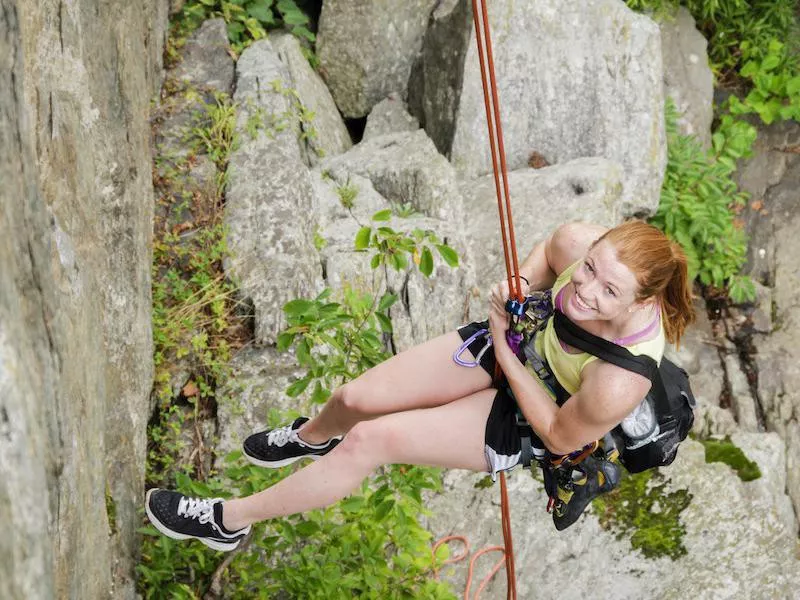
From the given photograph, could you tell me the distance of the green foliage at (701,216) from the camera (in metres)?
7.71

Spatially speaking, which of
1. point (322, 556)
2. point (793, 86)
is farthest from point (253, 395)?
point (793, 86)

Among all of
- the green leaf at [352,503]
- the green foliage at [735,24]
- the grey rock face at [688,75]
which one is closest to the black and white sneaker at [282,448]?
the green leaf at [352,503]

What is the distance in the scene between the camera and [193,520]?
322 cm

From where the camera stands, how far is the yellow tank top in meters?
2.77

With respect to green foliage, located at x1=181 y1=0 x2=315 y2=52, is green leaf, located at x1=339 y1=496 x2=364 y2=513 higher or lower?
lower

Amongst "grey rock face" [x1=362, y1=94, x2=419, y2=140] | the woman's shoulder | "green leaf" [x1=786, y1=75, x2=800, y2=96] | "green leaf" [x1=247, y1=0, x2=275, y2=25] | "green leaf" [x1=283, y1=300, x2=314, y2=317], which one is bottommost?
"green leaf" [x1=786, y1=75, x2=800, y2=96]

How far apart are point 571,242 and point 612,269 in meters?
0.63

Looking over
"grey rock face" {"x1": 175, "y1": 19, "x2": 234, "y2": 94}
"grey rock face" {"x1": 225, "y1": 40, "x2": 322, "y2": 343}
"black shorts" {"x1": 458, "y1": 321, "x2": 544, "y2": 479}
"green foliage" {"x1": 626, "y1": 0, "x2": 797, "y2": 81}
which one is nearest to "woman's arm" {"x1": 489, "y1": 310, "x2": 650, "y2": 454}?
"black shorts" {"x1": 458, "y1": 321, "x2": 544, "y2": 479}

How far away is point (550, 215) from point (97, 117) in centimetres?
367

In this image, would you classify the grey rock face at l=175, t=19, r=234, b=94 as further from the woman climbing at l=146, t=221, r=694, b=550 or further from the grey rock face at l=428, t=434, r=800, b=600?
the grey rock face at l=428, t=434, r=800, b=600

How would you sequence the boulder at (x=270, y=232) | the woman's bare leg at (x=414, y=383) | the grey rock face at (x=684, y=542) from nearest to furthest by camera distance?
the woman's bare leg at (x=414, y=383) < the grey rock face at (x=684, y=542) < the boulder at (x=270, y=232)

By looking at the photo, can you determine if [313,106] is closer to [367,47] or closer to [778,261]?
[367,47]

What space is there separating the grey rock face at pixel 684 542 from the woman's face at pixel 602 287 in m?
2.07

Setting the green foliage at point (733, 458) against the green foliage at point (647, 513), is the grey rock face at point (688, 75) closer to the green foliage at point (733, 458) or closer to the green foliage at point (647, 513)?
the green foliage at point (733, 458)
